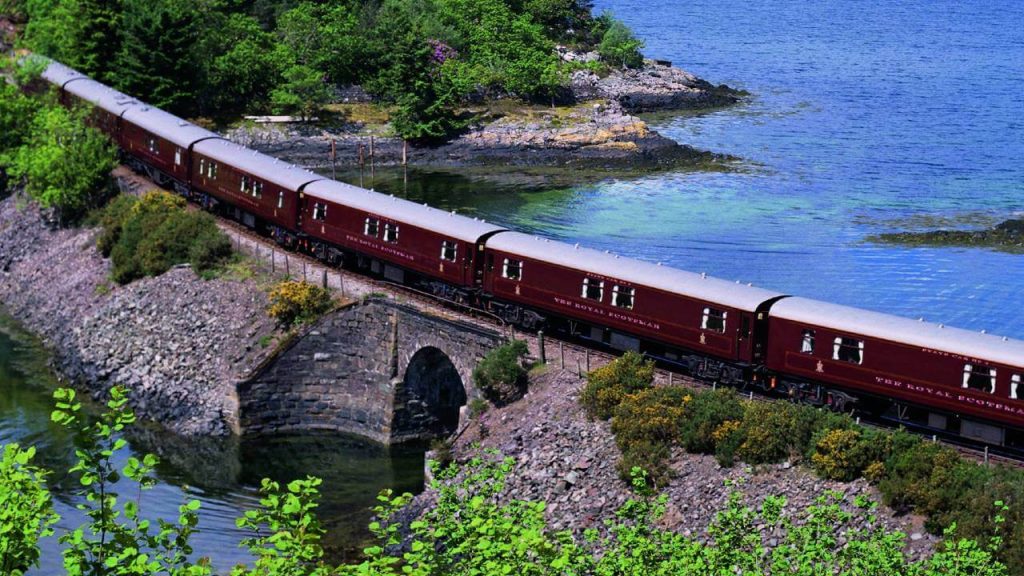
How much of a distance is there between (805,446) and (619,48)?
7808 centimetres

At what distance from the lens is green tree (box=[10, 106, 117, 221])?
→ 211 feet

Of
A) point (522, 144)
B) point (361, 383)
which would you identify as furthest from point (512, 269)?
point (522, 144)

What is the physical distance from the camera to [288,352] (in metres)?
48.3

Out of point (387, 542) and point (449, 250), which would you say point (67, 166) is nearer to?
point (449, 250)

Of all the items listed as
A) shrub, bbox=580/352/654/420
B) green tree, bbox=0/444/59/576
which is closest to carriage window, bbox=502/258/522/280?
shrub, bbox=580/352/654/420

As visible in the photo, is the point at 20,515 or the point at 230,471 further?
the point at 230,471

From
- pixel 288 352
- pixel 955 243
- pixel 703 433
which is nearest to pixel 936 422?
pixel 703 433

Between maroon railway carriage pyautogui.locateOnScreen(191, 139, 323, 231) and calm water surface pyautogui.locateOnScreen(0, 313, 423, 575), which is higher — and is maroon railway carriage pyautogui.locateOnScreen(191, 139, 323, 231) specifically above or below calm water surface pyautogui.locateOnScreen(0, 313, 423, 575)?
above

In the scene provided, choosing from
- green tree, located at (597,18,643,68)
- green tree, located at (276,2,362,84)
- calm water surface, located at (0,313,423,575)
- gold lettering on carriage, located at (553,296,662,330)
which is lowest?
calm water surface, located at (0,313,423,575)

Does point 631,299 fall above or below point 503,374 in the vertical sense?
above

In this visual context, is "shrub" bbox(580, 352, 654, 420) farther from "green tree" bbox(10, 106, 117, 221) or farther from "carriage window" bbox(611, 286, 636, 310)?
"green tree" bbox(10, 106, 117, 221)

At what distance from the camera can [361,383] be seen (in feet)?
157

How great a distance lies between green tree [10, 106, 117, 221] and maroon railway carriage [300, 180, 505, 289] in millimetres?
16240

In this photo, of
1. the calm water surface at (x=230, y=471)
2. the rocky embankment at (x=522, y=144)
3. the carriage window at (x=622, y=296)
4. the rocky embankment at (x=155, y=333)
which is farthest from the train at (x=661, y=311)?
the rocky embankment at (x=522, y=144)
